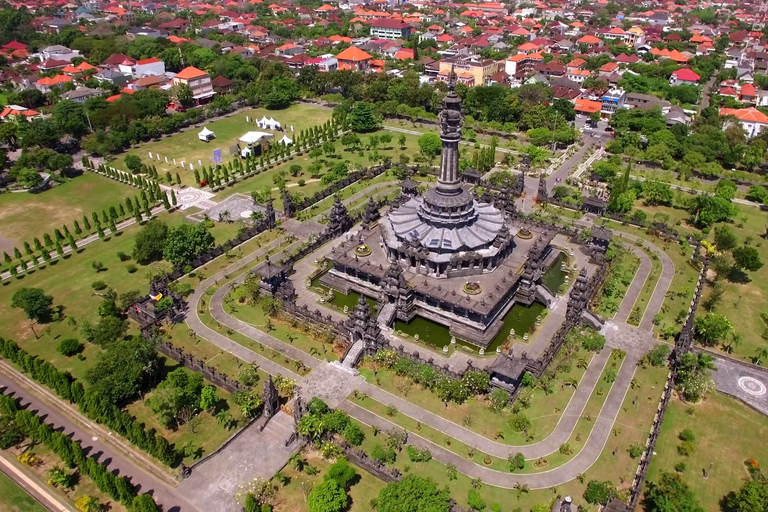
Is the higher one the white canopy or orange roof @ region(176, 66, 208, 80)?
orange roof @ region(176, 66, 208, 80)

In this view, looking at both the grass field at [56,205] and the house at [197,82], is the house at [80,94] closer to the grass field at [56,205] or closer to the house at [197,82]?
the house at [197,82]

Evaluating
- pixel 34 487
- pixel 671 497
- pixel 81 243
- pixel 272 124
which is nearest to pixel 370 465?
pixel 671 497

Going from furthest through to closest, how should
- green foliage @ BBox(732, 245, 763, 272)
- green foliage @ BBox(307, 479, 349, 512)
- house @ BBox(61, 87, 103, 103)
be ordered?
house @ BBox(61, 87, 103, 103) → green foliage @ BBox(732, 245, 763, 272) → green foliage @ BBox(307, 479, 349, 512)

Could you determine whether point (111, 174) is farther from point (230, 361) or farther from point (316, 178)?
point (230, 361)

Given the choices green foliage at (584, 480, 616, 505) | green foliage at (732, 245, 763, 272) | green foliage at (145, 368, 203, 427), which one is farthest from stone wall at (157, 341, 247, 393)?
green foliage at (732, 245, 763, 272)

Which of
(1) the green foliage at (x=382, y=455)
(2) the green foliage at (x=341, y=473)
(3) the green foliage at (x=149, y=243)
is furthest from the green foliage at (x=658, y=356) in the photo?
(3) the green foliage at (x=149, y=243)

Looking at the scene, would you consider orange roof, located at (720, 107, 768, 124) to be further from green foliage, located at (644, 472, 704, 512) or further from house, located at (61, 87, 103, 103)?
house, located at (61, 87, 103, 103)
